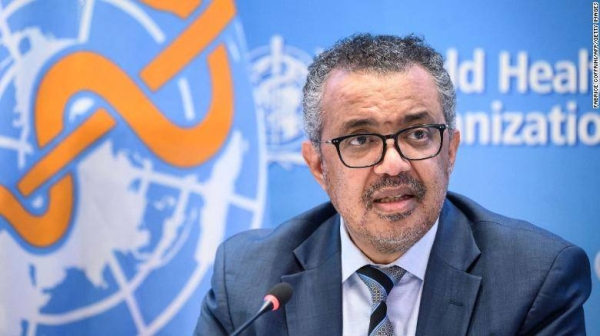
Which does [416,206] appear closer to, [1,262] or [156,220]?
[156,220]

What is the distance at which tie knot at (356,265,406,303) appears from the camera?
2188mm

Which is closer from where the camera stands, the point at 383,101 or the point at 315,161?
the point at 383,101

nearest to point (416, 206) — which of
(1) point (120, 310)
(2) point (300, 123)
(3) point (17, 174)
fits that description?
(2) point (300, 123)

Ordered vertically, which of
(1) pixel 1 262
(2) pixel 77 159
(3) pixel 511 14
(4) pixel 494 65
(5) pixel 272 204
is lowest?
(1) pixel 1 262

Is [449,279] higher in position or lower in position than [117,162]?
lower

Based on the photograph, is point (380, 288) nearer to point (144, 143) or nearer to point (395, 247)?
point (395, 247)

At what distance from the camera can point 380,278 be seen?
2.21 meters

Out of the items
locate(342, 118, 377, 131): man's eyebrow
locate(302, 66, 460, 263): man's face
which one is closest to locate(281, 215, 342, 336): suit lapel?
locate(302, 66, 460, 263): man's face

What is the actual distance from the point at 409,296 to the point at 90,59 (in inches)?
69.3

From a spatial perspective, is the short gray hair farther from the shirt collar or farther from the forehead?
the shirt collar

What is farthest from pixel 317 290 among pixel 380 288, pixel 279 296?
pixel 279 296

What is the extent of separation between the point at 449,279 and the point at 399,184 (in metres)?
0.33

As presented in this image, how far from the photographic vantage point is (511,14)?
298 centimetres

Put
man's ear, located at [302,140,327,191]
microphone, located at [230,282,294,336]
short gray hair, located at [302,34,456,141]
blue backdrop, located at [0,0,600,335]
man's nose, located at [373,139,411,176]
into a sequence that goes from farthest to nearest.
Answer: blue backdrop, located at [0,0,600,335] < man's ear, located at [302,140,327,191] < short gray hair, located at [302,34,456,141] < man's nose, located at [373,139,411,176] < microphone, located at [230,282,294,336]
